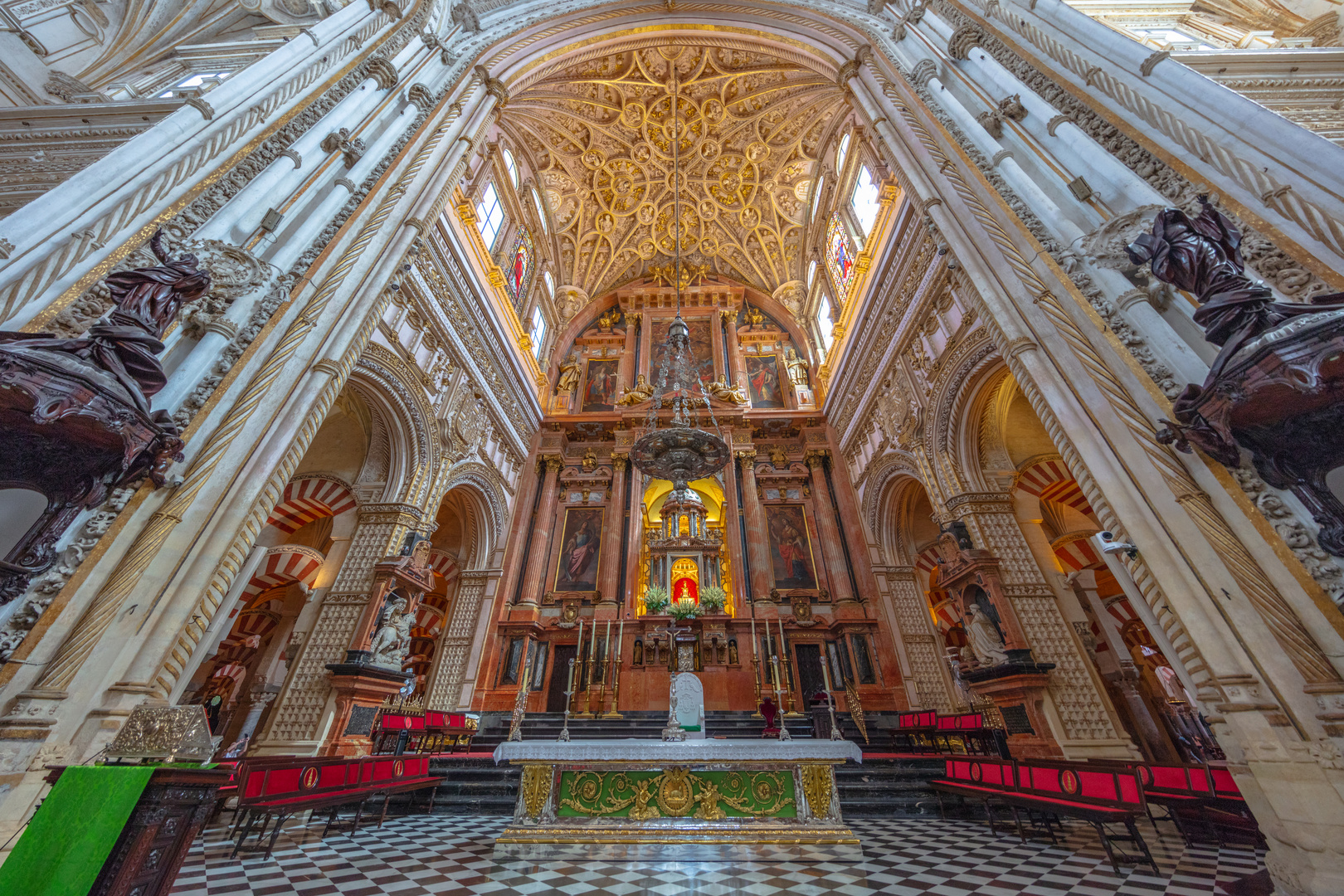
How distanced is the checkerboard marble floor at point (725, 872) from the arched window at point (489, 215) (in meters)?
10.7

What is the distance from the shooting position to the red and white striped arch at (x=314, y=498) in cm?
868

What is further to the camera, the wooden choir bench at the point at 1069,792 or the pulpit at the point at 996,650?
the pulpit at the point at 996,650

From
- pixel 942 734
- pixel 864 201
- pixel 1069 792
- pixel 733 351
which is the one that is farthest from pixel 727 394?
pixel 1069 792

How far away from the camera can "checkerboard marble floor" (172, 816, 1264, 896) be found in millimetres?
3279

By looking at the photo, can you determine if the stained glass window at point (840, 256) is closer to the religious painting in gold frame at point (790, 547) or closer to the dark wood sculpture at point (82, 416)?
the religious painting in gold frame at point (790, 547)

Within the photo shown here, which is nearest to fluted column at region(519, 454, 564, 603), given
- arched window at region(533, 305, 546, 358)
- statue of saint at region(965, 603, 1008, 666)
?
arched window at region(533, 305, 546, 358)

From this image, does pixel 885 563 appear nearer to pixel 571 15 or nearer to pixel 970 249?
pixel 970 249

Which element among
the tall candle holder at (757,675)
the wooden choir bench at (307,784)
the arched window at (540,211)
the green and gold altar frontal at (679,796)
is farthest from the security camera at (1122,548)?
the arched window at (540,211)

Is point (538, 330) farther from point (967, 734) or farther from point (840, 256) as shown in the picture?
point (967, 734)

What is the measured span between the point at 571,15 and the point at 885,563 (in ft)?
45.9

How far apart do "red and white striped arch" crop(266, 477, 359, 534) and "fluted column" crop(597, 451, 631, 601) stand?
5.71 m

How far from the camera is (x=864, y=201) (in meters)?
11.7

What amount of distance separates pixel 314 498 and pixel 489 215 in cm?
757

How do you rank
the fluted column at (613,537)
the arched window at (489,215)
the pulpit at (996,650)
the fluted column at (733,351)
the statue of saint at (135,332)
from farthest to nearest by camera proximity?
the fluted column at (733,351), the fluted column at (613,537), the arched window at (489,215), the pulpit at (996,650), the statue of saint at (135,332)
